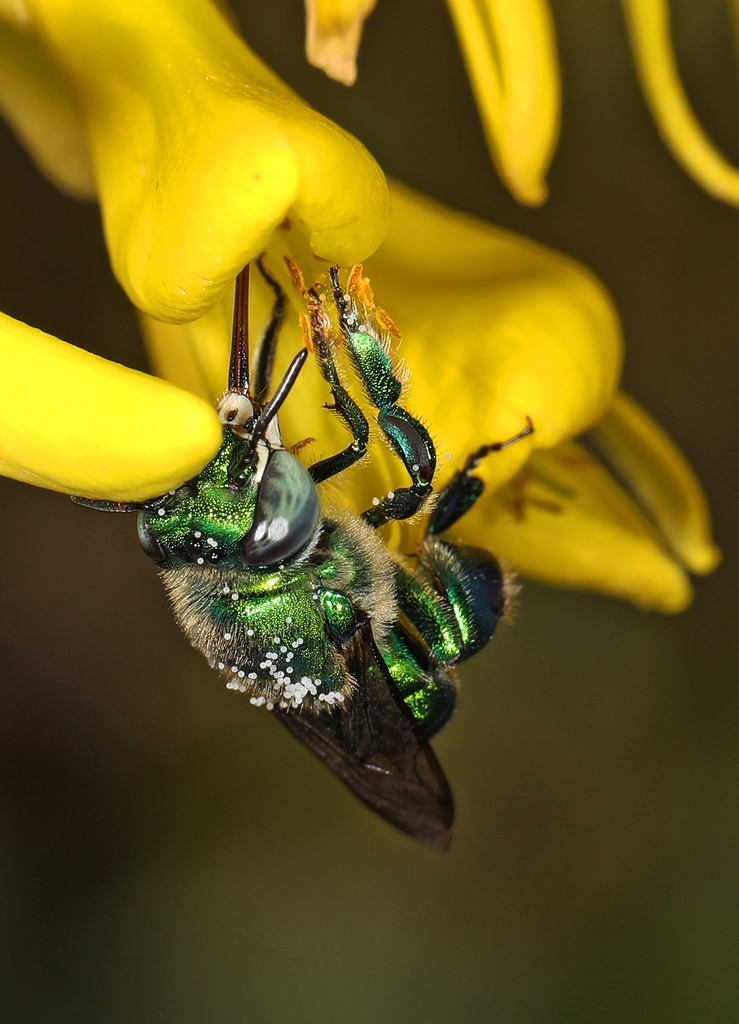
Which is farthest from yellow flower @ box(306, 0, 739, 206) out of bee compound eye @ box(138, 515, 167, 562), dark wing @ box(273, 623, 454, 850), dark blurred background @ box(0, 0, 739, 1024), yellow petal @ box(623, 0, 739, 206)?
dark blurred background @ box(0, 0, 739, 1024)

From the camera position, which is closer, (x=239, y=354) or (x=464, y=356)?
(x=239, y=354)

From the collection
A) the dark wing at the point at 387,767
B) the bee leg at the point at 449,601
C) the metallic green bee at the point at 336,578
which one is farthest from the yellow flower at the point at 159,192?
the dark wing at the point at 387,767

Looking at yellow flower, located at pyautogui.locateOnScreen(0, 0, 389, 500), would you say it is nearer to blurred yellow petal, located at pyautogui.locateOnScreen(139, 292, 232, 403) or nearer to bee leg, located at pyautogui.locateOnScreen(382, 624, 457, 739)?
blurred yellow petal, located at pyautogui.locateOnScreen(139, 292, 232, 403)

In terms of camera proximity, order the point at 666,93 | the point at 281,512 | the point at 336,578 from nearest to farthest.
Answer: the point at 281,512, the point at 336,578, the point at 666,93

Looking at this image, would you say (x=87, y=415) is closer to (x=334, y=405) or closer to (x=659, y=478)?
(x=334, y=405)

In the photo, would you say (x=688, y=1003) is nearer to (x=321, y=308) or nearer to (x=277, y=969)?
(x=277, y=969)

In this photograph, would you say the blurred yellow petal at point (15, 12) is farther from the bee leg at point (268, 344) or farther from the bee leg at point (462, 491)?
the bee leg at point (462, 491)

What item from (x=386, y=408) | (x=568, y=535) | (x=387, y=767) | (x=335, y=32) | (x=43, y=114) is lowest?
(x=387, y=767)

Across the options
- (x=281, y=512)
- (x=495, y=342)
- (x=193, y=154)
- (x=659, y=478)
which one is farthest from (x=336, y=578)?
(x=659, y=478)

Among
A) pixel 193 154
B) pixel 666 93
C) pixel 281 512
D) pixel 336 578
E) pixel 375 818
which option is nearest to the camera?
pixel 193 154

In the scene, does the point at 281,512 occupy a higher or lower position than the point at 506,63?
lower
